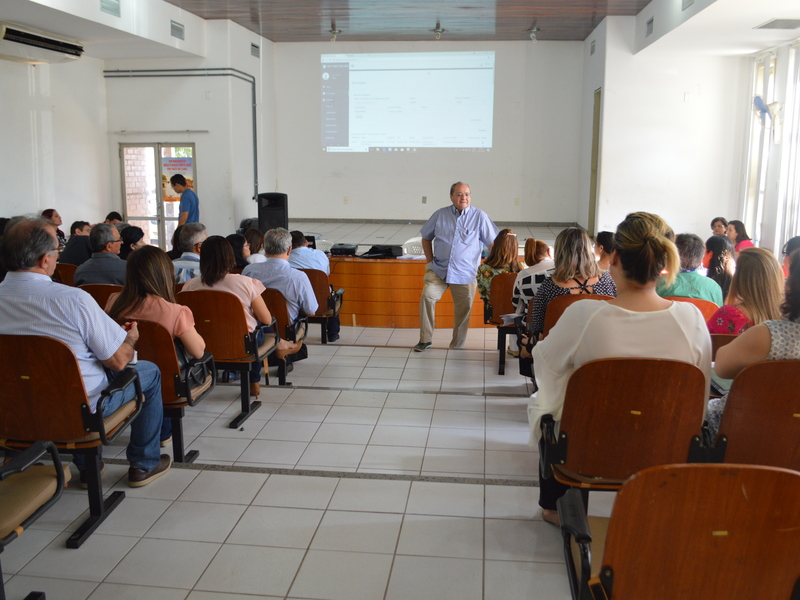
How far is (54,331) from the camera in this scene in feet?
7.92

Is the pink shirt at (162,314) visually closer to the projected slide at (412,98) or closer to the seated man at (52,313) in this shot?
the seated man at (52,313)

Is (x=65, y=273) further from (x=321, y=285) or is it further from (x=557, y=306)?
(x=557, y=306)

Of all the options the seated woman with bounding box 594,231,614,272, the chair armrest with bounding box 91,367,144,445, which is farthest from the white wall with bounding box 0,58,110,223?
the seated woman with bounding box 594,231,614,272

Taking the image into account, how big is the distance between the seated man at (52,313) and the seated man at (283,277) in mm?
1880

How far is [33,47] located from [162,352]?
6630mm

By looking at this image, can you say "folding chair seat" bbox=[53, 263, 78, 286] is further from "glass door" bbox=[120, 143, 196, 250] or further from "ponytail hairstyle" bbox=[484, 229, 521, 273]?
"glass door" bbox=[120, 143, 196, 250]

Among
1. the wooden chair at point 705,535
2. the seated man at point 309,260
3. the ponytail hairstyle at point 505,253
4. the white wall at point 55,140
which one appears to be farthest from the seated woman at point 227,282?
the white wall at point 55,140

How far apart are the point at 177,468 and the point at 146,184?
8541mm

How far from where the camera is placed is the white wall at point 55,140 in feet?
26.9

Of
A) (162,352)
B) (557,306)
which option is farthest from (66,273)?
(557,306)

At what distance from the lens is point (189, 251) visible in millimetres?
4695

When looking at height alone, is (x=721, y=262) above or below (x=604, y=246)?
below

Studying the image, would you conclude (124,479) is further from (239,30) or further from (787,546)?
(239,30)

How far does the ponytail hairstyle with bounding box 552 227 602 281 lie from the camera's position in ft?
11.5
